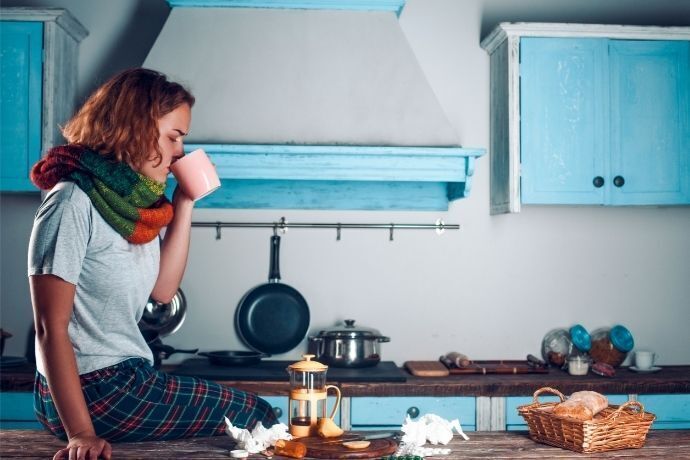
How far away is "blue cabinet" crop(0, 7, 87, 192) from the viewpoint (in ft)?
11.3

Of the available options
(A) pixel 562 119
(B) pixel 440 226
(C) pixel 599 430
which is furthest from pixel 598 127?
(C) pixel 599 430

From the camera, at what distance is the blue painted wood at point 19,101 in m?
3.46

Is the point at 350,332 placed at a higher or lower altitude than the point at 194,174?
lower

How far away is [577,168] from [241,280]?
1631 mm

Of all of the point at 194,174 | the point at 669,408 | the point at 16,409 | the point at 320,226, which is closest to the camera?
the point at 194,174

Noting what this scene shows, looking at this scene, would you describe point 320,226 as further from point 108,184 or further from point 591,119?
point 108,184

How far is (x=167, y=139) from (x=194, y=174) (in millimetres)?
151

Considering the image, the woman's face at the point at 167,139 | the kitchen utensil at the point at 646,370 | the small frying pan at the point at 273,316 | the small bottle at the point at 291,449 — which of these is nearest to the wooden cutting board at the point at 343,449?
the small bottle at the point at 291,449

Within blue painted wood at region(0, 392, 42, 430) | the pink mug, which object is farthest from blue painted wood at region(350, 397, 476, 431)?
the pink mug

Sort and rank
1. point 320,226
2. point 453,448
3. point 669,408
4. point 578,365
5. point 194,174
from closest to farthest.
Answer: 1. point 453,448
2. point 194,174
3. point 669,408
4. point 578,365
5. point 320,226

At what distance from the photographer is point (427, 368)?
137 inches

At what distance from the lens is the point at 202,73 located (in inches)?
137

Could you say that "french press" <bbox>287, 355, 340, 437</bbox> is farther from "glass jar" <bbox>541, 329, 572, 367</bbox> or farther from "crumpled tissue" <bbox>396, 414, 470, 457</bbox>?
"glass jar" <bbox>541, 329, 572, 367</bbox>

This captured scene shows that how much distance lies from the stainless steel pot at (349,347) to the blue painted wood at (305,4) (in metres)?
1.44
